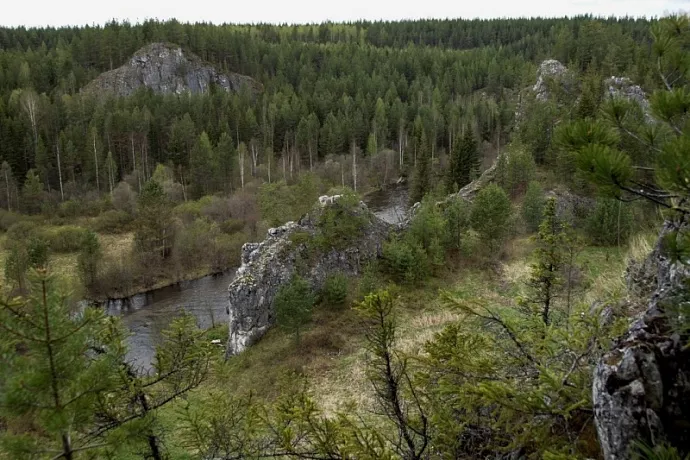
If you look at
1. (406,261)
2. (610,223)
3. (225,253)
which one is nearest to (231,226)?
(225,253)

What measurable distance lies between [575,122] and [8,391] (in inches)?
251

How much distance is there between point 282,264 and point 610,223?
64.1 ft

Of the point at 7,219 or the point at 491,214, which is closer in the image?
the point at 491,214

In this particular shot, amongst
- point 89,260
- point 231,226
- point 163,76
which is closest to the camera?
point 89,260

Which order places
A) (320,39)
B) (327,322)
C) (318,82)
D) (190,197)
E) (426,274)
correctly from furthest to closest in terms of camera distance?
(320,39)
(318,82)
(190,197)
(426,274)
(327,322)

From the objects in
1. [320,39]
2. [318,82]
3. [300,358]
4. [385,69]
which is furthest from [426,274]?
[320,39]

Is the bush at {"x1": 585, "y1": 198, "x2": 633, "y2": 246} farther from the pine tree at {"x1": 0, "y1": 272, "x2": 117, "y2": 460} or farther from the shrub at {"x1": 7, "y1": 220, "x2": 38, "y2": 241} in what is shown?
the shrub at {"x1": 7, "y1": 220, "x2": 38, "y2": 241}

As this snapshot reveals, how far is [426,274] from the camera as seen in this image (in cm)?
3067

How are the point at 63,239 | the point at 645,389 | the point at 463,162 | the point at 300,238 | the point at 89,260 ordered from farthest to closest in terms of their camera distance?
the point at 463,162
the point at 63,239
the point at 89,260
the point at 300,238
the point at 645,389

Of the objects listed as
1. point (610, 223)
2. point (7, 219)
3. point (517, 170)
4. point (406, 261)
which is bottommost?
point (7, 219)

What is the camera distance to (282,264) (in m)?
29.0

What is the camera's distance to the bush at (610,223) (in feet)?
103

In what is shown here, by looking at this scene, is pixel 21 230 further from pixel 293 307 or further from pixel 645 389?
pixel 645 389

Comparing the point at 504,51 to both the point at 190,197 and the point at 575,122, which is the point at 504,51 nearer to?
the point at 190,197
